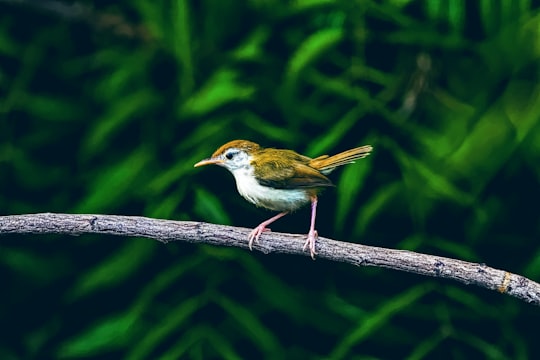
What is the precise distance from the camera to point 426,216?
3.65 ft

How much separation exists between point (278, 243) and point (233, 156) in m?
0.12

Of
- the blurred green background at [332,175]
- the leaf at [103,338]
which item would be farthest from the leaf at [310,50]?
the leaf at [103,338]

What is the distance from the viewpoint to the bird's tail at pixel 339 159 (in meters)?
1.01

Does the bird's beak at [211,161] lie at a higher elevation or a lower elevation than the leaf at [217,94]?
lower

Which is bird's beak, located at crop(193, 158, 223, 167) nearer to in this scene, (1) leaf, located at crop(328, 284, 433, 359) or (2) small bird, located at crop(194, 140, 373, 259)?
(2) small bird, located at crop(194, 140, 373, 259)

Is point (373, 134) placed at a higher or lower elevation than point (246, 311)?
higher

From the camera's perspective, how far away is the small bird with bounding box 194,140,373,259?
3.30 feet

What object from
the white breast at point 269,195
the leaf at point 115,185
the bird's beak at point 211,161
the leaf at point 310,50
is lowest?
the white breast at point 269,195

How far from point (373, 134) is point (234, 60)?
0.18m

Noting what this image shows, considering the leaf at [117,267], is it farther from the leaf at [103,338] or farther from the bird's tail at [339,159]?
the bird's tail at [339,159]

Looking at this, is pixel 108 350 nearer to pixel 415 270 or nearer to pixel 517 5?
pixel 415 270

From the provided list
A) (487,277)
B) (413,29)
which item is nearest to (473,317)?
(487,277)

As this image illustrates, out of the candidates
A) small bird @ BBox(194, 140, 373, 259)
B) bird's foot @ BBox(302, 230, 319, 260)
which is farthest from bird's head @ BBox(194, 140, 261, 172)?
bird's foot @ BBox(302, 230, 319, 260)

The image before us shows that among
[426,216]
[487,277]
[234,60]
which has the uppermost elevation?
[234,60]
